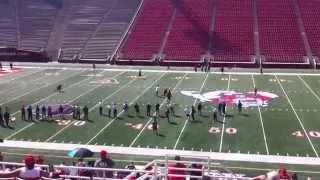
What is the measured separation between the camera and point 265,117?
29219 mm

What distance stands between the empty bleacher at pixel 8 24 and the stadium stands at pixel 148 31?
13.6 m

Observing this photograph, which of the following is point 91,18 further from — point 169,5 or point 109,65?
point 109,65

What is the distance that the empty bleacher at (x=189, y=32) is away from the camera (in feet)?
180

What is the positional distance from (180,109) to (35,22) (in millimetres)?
38903

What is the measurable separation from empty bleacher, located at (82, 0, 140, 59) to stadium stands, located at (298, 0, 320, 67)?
20.3 metres

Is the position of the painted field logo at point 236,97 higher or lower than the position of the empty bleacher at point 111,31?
lower

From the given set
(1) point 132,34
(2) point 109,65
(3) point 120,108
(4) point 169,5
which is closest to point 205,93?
(3) point 120,108

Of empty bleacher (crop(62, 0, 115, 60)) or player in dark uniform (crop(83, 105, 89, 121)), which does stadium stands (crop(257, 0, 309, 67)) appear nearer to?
empty bleacher (crop(62, 0, 115, 60))

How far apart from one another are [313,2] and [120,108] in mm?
40439

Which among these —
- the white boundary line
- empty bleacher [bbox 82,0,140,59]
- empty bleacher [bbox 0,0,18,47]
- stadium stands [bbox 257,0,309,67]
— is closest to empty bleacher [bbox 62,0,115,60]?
empty bleacher [bbox 82,0,140,59]

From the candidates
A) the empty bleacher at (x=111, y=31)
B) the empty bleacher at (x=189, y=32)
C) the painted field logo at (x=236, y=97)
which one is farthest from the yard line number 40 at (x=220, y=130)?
the empty bleacher at (x=111, y=31)

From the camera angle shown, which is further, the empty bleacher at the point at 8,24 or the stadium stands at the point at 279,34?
the empty bleacher at the point at 8,24

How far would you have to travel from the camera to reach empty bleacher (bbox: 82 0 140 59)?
57.4 m

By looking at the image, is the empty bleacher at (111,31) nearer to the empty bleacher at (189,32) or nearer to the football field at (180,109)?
the empty bleacher at (189,32)
